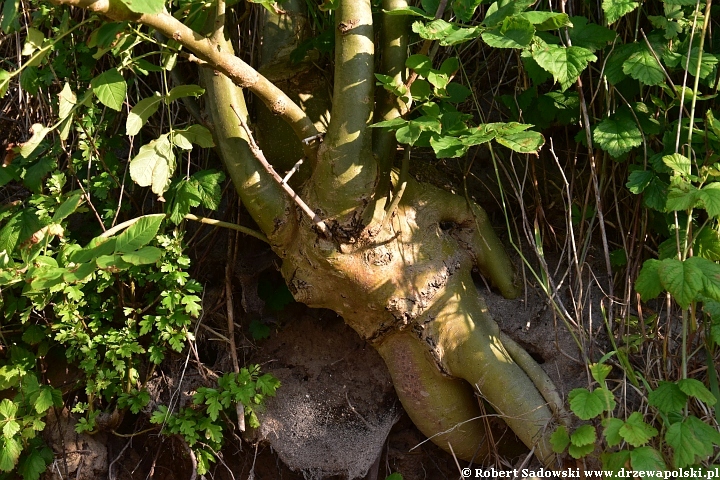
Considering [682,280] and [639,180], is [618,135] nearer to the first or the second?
[639,180]

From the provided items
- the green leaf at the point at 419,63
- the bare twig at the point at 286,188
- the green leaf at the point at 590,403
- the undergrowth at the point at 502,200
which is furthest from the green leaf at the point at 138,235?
the green leaf at the point at 590,403

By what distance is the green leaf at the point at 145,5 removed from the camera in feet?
4.33

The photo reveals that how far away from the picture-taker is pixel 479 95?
234cm

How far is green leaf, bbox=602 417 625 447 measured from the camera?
5.30ft

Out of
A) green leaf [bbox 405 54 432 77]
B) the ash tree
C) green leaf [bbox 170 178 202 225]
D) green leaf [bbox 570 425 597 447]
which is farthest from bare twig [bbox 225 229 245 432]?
green leaf [bbox 570 425 597 447]

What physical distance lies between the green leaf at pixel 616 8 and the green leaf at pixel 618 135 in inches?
12.3

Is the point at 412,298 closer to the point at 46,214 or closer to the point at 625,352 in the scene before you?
the point at 625,352

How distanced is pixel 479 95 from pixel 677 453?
4.26 ft

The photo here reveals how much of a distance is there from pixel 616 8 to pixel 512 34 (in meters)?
0.35

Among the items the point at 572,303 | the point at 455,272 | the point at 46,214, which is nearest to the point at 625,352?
the point at 572,303

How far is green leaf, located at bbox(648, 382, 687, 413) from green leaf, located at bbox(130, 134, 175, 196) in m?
1.40

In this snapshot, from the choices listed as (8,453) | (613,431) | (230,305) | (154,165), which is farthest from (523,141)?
(8,453)

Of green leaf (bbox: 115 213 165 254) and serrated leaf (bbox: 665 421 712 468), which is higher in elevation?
green leaf (bbox: 115 213 165 254)

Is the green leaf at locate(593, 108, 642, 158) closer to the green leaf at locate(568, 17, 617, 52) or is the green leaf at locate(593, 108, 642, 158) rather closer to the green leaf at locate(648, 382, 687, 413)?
the green leaf at locate(568, 17, 617, 52)
